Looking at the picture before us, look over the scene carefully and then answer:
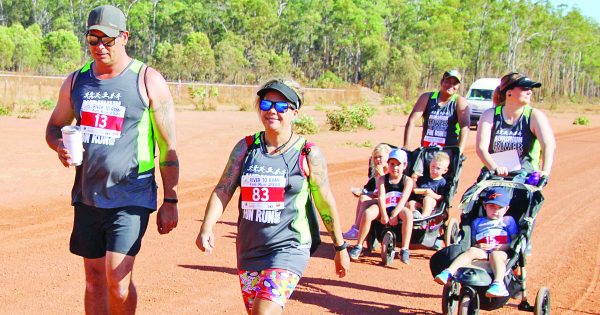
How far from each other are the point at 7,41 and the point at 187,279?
54.4m

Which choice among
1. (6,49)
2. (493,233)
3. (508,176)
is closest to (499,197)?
(493,233)

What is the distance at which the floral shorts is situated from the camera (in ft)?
13.4

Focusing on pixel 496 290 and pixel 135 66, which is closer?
pixel 135 66

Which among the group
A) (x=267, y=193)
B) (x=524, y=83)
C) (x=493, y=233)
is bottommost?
(x=493, y=233)

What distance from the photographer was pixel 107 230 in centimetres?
445

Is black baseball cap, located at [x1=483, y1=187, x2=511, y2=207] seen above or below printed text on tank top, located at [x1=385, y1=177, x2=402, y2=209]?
above

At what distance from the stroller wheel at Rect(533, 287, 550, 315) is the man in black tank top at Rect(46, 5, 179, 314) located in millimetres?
3085

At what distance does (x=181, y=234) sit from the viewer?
905 cm

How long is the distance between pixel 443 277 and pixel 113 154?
2716 millimetres

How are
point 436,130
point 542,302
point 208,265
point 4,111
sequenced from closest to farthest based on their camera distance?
point 542,302, point 208,265, point 436,130, point 4,111

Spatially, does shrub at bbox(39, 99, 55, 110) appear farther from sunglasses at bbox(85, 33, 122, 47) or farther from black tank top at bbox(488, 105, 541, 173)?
sunglasses at bbox(85, 33, 122, 47)

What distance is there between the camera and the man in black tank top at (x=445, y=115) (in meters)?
8.79

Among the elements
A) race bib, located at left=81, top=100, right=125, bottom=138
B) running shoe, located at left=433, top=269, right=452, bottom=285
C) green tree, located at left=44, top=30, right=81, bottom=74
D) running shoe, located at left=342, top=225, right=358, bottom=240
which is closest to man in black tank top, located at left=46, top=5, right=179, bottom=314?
race bib, located at left=81, top=100, right=125, bottom=138

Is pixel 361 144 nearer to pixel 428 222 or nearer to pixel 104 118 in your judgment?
pixel 428 222
